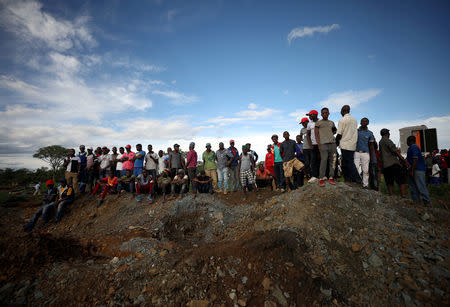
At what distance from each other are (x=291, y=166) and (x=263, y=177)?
2.31 meters

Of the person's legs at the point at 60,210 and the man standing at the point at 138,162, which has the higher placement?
the man standing at the point at 138,162

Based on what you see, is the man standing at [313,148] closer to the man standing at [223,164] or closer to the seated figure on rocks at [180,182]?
the man standing at [223,164]

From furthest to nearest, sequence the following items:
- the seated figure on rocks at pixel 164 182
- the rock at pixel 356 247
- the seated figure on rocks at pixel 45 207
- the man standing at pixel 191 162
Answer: the man standing at pixel 191 162 → the seated figure on rocks at pixel 164 182 → the seated figure on rocks at pixel 45 207 → the rock at pixel 356 247

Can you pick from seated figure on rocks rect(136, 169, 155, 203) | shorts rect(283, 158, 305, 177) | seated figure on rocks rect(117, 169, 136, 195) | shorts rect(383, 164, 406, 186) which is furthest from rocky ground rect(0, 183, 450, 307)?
seated figure on rocks rect(117, 169, 136, 195)

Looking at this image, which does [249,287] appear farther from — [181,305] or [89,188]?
[89,188]

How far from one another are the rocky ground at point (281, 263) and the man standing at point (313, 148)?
0.80 meters

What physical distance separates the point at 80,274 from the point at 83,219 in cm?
547

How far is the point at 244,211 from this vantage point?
711cm

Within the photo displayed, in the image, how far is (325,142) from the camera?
18.1ft

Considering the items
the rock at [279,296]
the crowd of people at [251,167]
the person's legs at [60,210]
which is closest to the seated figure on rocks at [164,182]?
the crowd of people at [251,167]

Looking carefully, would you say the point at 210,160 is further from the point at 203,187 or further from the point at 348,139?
the point at 348,139

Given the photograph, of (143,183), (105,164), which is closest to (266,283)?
(143,183)

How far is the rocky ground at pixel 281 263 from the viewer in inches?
129

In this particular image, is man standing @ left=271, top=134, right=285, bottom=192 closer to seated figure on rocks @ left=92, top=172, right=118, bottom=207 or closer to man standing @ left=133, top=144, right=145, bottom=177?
man standing @ left=133, top=144, right=145, bottom=177
